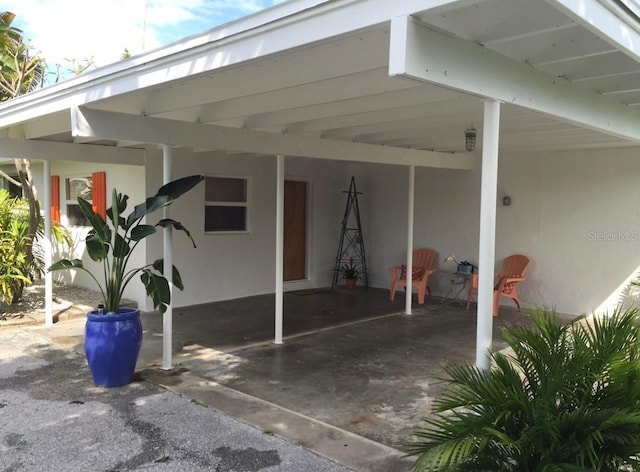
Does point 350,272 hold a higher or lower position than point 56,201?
lower

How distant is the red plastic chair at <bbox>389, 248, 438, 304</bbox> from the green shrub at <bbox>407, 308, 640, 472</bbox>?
6.52m

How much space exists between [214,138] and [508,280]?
17.3ft

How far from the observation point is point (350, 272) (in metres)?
10.9

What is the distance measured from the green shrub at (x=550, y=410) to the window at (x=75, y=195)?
28.1 feet

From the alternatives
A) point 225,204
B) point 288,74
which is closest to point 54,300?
point 225,204

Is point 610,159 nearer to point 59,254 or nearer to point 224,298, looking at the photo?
point 224,298

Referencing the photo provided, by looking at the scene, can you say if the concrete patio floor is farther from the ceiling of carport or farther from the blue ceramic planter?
the ceiling of carport

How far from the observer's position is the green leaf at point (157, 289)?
4785 mm

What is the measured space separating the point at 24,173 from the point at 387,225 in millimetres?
6555

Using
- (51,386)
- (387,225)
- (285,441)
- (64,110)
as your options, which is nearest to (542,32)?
(285,441)

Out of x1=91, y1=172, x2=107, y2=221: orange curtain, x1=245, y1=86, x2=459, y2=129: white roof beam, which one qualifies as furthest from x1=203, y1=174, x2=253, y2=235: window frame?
x1=245, y1=86, x2=459, y2=129: white roof beam

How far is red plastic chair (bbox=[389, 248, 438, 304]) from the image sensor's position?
935 cm

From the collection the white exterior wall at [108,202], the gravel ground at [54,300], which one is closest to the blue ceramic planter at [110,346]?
the gravel ground at [54,300]

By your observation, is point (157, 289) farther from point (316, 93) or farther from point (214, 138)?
point (316, 93)
